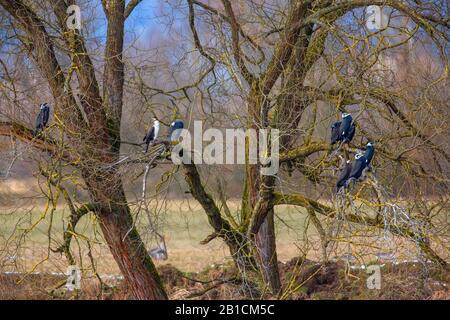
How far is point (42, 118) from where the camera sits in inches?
222

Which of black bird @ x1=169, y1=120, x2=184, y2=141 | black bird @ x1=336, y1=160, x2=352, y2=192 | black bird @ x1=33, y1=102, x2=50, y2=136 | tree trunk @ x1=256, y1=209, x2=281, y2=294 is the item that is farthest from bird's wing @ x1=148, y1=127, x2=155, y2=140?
tree trunk @ x1=256, y1=209, x2=281, y2=294

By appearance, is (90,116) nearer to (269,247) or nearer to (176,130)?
(176,130)

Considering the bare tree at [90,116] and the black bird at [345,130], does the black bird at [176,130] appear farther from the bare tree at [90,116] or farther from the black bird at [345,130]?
the black bird at [345,130]

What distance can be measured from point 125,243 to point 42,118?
1576mm

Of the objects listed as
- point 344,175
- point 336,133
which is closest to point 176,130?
point 336,133

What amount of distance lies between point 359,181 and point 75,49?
3.01 m

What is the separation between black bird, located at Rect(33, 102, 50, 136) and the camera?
18.3 ft

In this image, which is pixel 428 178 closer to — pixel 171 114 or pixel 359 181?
pixel 359 181

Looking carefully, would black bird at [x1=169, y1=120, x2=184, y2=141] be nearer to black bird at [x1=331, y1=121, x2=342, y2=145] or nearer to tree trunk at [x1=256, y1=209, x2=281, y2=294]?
black bird at [x1=331, y1=121, x2=342, y2=145]

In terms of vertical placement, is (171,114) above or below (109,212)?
above

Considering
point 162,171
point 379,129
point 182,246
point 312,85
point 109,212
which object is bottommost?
point 182,246

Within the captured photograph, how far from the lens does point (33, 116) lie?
6.08 meters

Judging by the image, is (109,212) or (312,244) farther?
(109,212)

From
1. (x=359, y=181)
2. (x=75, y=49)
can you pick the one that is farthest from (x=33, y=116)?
(x=359, y=181)
